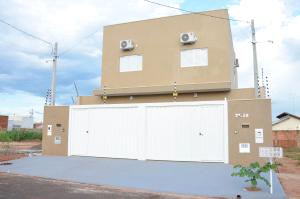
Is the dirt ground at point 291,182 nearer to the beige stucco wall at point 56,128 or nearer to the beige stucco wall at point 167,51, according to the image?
the beige stucco wall at point 167,51

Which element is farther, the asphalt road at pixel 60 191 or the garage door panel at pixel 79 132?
the garage door panel at pixel 79 132

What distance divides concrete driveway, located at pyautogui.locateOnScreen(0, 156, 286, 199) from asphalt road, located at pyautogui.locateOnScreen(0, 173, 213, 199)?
2.18 feet

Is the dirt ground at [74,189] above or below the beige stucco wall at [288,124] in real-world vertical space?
below

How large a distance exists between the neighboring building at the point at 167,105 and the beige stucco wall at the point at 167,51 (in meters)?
0.06

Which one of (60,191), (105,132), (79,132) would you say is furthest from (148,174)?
(79,132)

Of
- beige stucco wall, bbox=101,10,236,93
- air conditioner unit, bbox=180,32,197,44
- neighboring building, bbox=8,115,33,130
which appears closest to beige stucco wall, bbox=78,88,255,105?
beige stucco wall, bbox=101,10,236,93

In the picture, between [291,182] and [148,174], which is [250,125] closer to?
[291,182]

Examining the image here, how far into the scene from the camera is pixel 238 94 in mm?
19578

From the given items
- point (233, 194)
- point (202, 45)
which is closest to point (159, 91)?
point (202, 45)

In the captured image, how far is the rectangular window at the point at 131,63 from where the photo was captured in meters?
22.1

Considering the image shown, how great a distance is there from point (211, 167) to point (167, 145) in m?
2.82

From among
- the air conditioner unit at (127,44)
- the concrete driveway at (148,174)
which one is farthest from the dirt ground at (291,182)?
the air conditioner unit at (127,44)

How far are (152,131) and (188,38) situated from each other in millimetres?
6343

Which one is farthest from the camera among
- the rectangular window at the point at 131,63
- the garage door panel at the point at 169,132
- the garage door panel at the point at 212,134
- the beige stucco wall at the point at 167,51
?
the rectangular window at the point at 131,63
